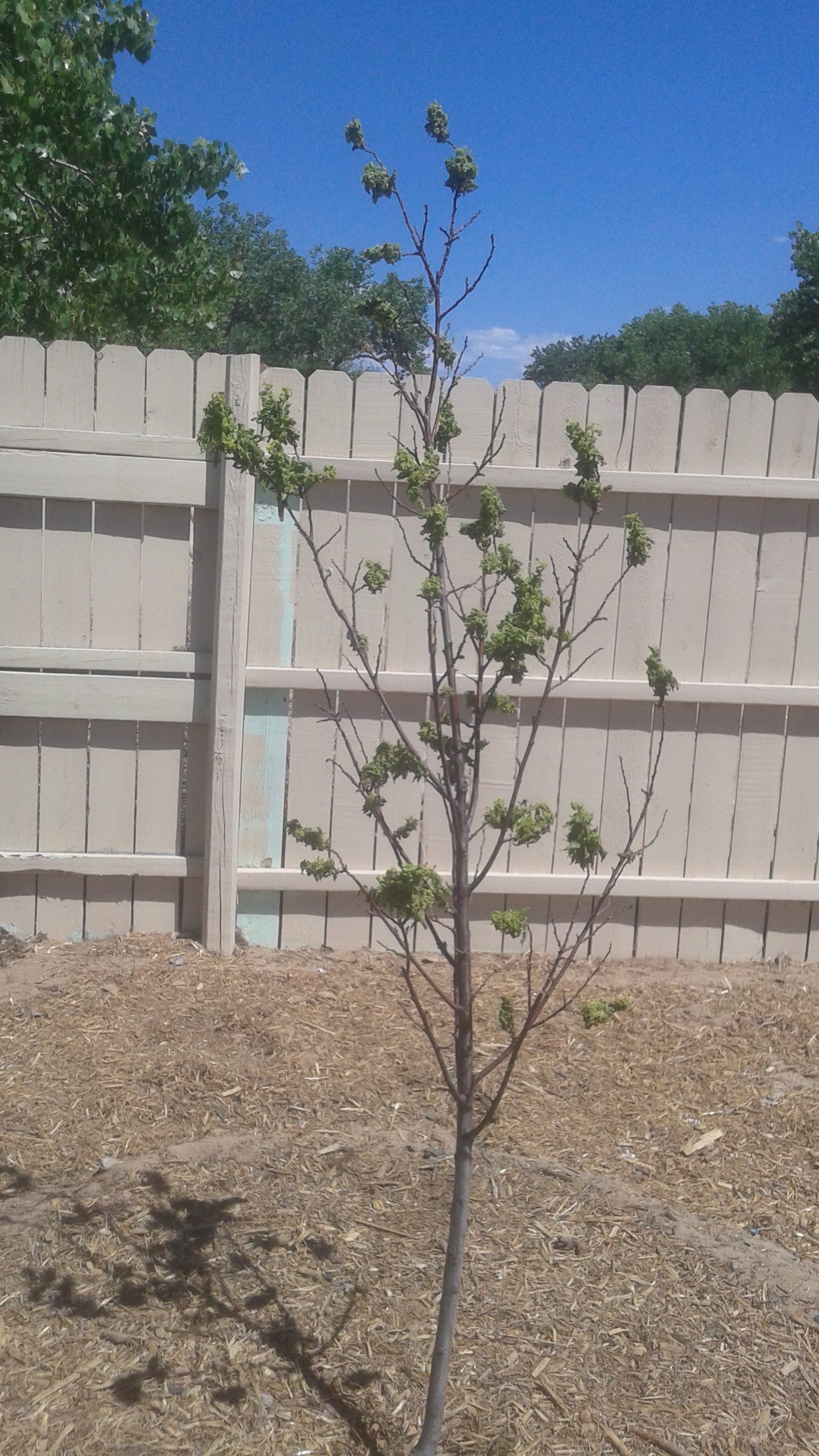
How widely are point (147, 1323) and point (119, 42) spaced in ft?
17.8

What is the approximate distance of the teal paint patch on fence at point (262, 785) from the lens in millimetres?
4480

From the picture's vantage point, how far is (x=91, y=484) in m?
4.28

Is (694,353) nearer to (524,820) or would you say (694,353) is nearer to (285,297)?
(285,297)

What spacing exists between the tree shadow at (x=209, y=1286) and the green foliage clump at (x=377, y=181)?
232 cm

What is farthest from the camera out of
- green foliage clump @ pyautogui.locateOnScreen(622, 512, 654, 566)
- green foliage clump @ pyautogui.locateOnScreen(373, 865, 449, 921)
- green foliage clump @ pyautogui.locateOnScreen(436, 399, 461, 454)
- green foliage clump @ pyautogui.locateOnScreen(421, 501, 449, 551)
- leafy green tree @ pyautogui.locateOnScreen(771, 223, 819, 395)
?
leafy green tree @ pyautogui.locateOnScreen(771, 223, 819, 395)

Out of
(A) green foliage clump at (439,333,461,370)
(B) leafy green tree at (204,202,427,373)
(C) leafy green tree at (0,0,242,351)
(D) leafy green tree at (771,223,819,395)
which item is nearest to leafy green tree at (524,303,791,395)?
(D) leafy green tree at (771,223,819,395)

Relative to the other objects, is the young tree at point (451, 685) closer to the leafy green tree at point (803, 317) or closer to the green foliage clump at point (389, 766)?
the green foliage clump at point (389, 766)

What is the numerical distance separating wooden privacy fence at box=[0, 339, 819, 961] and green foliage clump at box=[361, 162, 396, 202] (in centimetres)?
193

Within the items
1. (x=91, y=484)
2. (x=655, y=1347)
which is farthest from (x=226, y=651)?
(x=655, y=1347)


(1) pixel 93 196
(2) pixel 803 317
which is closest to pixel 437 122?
(1) pixel 93 196

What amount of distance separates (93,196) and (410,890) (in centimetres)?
484

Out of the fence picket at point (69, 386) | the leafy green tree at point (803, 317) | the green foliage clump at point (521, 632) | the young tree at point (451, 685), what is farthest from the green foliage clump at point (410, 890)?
the leafy green tree at point (803, 317)

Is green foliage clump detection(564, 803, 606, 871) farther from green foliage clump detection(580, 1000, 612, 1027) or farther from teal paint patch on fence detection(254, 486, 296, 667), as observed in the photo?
teal paint patch on fence detection(254, 486, 296, 667)

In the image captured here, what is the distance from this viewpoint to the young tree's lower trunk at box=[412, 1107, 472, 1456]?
7.13ft
